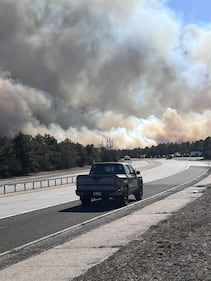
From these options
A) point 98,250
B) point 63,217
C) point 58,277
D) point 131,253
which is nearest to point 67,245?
point 98,250

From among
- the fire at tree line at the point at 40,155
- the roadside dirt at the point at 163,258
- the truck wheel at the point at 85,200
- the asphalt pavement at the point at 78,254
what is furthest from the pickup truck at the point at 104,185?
the fire at tree line at the point at 40,155

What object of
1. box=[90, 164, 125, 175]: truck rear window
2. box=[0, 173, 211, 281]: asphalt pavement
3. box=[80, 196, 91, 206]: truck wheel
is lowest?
box=[0, 173, 211, 281]: asphalt pavement

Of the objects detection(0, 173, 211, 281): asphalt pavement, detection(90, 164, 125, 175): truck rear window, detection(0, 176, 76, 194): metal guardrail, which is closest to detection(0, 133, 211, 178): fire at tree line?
detection(0, 176, 76, 194): metal guardrail

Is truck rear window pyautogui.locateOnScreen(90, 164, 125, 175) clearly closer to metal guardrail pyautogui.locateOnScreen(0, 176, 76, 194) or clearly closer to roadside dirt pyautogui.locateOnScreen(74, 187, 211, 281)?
roadside dirt pyautogui.locateOnScreen(74, 187, 211, 281)

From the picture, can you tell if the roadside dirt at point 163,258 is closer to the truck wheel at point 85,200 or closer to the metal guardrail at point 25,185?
the truck wheel at point 85,200

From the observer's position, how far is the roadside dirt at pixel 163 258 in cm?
843

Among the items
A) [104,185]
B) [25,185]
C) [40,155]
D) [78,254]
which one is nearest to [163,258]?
[78,254]

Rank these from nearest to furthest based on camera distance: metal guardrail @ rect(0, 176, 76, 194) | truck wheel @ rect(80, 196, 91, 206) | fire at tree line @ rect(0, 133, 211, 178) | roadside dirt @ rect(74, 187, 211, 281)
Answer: roadside dirt @ rect(74, 187, 211, 281), truck wheel @ rect(80, 196, 91, 206), metal guardrail @ rect(0, 176, 76, 194), fire at tree line @ rect(0, 133, 211, 178)

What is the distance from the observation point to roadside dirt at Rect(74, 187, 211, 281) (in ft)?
27.7

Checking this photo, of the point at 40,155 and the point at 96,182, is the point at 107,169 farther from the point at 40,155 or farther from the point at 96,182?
the point at 40,155

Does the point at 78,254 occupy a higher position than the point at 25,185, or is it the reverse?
the point at 25,185

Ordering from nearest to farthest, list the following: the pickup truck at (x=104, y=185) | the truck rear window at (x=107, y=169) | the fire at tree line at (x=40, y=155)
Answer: the pickup truck at (x=104, y=185) < the truck rear window at (x=107, y=169) < the fire at tree line at (x=40, y=155)

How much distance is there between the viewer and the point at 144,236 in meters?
13.5

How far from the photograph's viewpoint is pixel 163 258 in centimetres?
990
